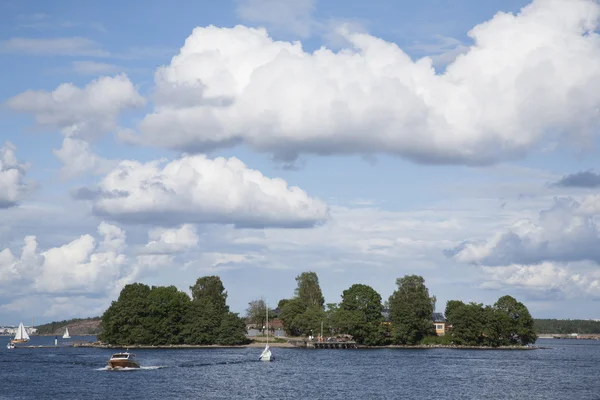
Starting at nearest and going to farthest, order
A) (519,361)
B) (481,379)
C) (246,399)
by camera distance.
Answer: (246,399)
(481,379)
(519,361)

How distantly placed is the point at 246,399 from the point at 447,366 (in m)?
65.5

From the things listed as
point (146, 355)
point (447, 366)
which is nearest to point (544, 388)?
point (447, 366)

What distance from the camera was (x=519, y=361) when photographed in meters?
166

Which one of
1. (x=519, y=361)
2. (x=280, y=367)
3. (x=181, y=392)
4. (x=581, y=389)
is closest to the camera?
(x=181, y=392)

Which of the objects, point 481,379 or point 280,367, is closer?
point 481,379

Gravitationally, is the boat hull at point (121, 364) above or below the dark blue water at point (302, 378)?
above

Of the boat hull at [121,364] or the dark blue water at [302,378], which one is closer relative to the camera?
the dark blue water at [302,378]

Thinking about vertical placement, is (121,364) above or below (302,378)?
above

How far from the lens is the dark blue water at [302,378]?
97.8 meters

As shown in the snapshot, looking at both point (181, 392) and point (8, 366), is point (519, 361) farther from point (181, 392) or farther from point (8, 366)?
point (8, 366)

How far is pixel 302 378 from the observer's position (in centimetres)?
11838

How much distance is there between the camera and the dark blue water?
97750 mm

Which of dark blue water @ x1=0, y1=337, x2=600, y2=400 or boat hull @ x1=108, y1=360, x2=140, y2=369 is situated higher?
boat hull @ x1=108, y1=360, x2=140, y2=369

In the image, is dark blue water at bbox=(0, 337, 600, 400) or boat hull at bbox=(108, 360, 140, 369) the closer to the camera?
dark blue water at bbox=(0, 337, 600, 400)
